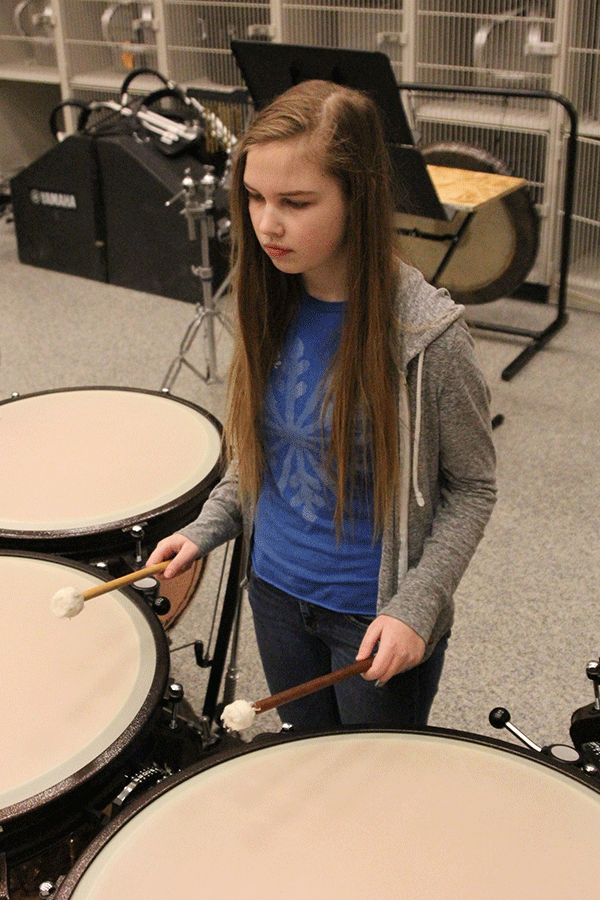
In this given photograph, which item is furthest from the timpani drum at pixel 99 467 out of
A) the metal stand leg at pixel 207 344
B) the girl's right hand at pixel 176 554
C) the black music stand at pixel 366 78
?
the metal stand leg at pixel 207 344

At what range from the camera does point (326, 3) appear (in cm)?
427

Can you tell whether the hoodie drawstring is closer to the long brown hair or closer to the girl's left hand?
the long brown hair

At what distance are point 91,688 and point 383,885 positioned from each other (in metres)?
0.39

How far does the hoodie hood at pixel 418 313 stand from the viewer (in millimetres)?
1019

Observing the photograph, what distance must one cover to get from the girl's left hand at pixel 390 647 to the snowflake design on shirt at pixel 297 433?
0.19 m

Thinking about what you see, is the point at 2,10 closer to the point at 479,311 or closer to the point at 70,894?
the point at 479,311

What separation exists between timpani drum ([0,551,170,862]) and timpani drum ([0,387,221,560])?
8 cm

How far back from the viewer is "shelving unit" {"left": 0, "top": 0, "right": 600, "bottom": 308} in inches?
143

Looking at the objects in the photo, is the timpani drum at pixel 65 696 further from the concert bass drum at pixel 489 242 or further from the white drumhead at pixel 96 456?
the concert bass drum at pixel 489 242

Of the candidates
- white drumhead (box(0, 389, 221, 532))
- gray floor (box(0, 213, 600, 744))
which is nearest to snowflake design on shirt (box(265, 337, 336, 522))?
white drumhead (box(0, 389, 221, 532))

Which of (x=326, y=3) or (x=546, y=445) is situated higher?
(x=326, y=3)

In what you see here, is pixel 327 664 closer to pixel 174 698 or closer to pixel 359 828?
pixel 174 698

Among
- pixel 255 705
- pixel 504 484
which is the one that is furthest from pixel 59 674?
pixel 504 484

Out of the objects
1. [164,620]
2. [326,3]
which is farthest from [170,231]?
[164,620]
